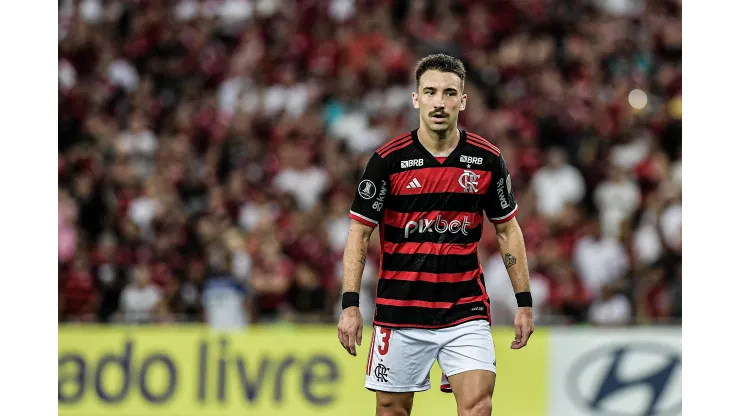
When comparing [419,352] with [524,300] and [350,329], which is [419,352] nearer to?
[350,329]

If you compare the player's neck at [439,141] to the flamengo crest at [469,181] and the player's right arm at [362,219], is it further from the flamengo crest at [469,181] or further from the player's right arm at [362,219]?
the player's right arm at [362,219]

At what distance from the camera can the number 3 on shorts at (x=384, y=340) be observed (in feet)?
20.7

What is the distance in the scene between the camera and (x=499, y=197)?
6.33 m

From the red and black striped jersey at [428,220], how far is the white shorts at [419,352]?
0.18 ft

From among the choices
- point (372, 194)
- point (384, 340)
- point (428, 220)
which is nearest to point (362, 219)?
point (372, 194)

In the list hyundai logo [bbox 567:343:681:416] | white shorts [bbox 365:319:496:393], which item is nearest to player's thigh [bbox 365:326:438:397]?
white shorts [bbox 365:319:496:393]

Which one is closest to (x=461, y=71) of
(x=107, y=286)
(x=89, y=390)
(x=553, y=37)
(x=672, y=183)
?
(x=89, y=390)

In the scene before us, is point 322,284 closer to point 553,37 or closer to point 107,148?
point 107,148

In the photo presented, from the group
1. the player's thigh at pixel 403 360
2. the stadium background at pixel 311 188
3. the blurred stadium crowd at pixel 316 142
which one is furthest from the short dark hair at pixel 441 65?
the blurred stadium crowd at pixel 316 142

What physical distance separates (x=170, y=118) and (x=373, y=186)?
9.68 m

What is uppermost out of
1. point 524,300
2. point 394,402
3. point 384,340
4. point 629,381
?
point 524,300

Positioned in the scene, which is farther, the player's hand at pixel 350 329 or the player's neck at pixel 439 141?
the player's neck at pixel 439 141

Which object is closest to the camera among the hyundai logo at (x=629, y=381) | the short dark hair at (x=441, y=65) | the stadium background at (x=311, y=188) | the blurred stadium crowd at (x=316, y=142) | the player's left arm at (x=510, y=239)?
the short dark hair at (x=441, y=65)

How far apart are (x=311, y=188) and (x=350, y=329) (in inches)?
311
